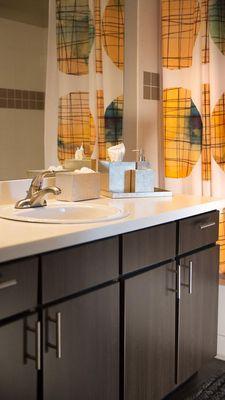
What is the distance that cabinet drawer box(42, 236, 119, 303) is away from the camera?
1.38 m

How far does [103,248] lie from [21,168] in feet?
2.02

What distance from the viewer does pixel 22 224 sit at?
1548 mm

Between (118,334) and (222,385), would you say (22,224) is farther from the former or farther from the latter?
(222,385)

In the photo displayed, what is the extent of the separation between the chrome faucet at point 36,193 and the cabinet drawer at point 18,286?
0.50 metres

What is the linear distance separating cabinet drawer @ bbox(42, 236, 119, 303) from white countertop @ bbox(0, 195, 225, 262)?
0.03 metres

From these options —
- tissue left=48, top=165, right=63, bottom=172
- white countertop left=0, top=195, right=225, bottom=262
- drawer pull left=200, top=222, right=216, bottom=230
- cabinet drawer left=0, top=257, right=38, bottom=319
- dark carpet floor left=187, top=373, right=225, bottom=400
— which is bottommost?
dark carpet floor left=187, top=373, right=225, bottom=400

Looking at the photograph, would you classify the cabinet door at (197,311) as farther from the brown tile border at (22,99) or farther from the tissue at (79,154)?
the brown tile border at (22,99)

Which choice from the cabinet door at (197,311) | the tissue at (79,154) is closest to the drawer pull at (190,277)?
the cabinet door at (197,311)

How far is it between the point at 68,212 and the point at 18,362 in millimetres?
701

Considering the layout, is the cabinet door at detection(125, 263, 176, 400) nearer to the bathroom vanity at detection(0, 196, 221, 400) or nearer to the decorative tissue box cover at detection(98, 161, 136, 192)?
the bathroom vanity at detection(0, 196, 221, 400)

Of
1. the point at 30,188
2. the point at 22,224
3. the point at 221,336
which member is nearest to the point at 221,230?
the point at 221,336

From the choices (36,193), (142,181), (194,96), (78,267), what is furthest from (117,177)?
(78,267)

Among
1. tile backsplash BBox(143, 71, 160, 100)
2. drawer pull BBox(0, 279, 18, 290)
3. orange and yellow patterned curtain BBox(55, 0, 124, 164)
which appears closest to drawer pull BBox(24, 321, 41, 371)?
drawer pull BBox(0, 279, 18, 290)

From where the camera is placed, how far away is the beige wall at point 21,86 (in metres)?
1.89
